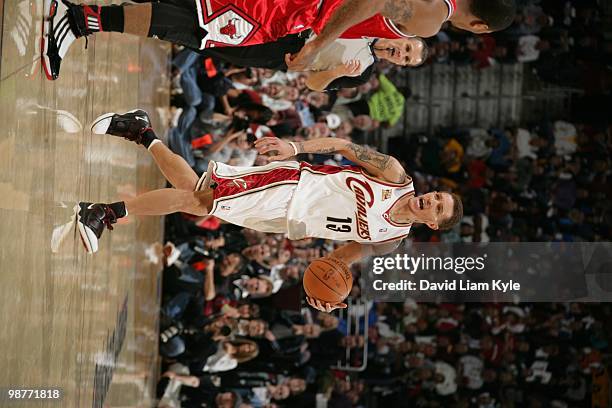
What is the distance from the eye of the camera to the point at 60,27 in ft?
10.6

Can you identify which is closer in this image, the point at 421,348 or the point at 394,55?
the point at 394,55

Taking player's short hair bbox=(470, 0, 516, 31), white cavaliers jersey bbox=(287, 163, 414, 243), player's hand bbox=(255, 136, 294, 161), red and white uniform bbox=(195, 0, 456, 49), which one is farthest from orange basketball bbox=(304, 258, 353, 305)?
player's short hair bbox=(470, 0, 516, 31)

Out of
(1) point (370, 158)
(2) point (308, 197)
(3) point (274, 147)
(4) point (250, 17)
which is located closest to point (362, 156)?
(1) point (370, 158)

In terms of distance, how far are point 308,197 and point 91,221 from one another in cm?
125

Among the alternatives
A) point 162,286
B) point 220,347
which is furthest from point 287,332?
point 162,286

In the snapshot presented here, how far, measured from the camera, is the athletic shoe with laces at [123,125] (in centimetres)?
388

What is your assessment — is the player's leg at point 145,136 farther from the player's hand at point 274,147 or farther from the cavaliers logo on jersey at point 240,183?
the player's hand at point 274,147

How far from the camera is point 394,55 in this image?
4.41 m

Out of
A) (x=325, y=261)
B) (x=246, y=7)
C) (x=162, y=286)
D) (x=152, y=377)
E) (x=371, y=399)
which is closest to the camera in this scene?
(x=246, y=7)

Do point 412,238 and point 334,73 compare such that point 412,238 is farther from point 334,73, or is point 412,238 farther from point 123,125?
point 123,125

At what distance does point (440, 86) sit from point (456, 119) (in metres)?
0.48

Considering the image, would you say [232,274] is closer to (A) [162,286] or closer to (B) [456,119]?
(A) [162,286]

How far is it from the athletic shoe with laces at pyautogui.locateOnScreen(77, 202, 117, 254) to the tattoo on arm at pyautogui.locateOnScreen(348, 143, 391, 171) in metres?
1.34

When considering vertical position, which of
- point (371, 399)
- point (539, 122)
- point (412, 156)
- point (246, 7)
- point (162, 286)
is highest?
point (539, 122)
